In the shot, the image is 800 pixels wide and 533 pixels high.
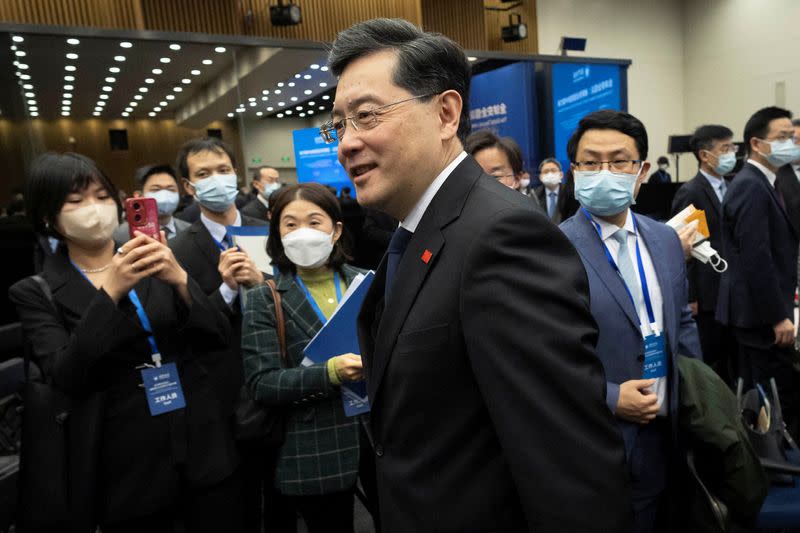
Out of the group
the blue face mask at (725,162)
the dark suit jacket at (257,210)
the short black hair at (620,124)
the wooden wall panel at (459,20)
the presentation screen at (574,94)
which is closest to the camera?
the short black hair at (620,124)

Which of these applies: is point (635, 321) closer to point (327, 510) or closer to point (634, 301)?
point (634, 301)

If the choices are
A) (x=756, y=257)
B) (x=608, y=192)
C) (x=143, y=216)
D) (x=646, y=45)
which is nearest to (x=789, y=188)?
(x=756, y=257)

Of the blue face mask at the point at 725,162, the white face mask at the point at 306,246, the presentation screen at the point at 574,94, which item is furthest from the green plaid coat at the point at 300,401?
the presentation screen at the point at 574,94

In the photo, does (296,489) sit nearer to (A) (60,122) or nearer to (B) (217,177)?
(B) (217,177)

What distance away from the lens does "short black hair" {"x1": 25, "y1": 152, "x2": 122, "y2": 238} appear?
1.79 metres

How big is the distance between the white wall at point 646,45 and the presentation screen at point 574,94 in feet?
7.52

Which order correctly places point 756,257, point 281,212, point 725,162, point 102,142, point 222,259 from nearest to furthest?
point 281,212
point 222,259
point 756,257
point 725,162
point 102,142

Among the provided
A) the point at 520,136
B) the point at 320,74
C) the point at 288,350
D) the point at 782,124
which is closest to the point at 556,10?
the point at 520,136

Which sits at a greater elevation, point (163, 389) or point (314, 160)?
point (314, 160)

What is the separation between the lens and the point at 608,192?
5.82ft

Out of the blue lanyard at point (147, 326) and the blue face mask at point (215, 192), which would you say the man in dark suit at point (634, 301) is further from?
the blue face mask at point (215, 192)

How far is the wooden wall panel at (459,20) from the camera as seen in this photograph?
10320 millimetres

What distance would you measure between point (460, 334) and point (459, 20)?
10771 millimetres

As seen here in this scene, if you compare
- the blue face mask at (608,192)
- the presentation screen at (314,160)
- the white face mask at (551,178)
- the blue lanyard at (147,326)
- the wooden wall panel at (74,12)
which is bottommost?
the blue lanyard at (147,326)
